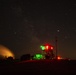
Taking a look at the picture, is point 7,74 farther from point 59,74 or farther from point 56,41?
point 56,41

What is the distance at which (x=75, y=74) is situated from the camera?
28469 millimetres

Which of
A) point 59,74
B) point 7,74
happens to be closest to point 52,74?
point 59,74

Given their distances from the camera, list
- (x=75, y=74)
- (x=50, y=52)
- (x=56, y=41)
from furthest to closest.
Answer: (x=50, y=52)
(x=56, y=41)
(x=75, y=74)

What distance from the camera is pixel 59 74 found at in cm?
2880

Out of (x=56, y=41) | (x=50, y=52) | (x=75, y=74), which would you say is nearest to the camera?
(x=75, y=74)

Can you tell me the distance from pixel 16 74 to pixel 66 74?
20.0ft

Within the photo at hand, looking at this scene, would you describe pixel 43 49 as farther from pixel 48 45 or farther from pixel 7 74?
pixel 7 74

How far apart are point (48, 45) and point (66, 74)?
104732mm

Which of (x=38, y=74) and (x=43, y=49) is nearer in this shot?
(x=38, y=74)

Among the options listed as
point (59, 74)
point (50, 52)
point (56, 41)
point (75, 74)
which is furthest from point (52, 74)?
point (50, 52)

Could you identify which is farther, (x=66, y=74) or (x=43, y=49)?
(x=43, y=49)

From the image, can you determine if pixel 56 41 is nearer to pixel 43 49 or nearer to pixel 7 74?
pixel 43 49

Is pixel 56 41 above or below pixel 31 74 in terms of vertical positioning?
above

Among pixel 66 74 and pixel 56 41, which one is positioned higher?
pixel 56 41
